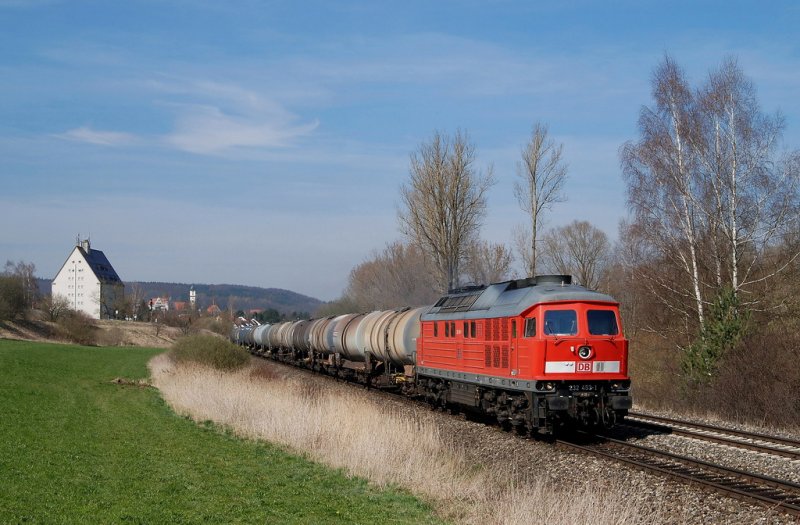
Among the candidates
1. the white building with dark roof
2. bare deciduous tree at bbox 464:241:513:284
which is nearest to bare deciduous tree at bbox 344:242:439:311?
bare deciduous tree at bbox 464:241:513:284

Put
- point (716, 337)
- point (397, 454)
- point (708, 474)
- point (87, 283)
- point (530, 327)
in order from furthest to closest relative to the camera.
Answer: point (87, 283) < point (716, 337) < point (530, 327) < point (397, 454) < point (708, 474)

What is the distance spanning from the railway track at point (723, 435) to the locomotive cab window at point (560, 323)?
3741 millimetres

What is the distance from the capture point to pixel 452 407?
24812 mm

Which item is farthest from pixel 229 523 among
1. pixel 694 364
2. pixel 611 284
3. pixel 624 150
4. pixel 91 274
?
pixel 91 274

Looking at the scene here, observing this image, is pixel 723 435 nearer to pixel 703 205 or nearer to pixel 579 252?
pixel 703 205

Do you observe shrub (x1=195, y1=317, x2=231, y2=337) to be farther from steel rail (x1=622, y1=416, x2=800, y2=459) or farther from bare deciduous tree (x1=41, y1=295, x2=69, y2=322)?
steel rail (x1=622, y1=416, x2=800, y2=459)

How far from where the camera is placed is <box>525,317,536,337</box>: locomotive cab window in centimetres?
1781

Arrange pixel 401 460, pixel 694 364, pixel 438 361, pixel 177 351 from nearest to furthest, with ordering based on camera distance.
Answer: pixel 401 460 < pixel 438 361 < pixel 694 364 < pixel 177 351

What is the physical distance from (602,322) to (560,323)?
103 cm

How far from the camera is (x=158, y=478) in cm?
1316

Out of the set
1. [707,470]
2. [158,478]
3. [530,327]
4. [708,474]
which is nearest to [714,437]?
[707,470]

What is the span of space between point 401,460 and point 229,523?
5349 mm

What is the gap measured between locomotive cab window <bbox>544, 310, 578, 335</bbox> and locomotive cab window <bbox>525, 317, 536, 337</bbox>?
10.3 inches

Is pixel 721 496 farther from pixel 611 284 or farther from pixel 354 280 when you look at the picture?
pixel 354 280
